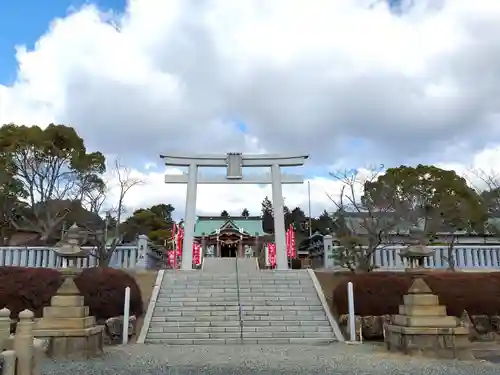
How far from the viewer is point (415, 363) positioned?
7.91m

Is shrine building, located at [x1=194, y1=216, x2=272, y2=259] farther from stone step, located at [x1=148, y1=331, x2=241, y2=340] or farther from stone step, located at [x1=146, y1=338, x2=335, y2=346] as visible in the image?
stone step, located at [x1=146, y1=338, x2=335, y2=346]

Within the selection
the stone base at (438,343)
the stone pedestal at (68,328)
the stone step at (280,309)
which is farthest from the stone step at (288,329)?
the stone pedestal at (68,328)

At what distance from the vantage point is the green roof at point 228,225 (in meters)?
36.8

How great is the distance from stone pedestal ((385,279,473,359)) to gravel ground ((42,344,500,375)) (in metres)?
0.35

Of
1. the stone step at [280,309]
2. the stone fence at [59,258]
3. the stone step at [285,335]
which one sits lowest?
the stone step at [285,335]

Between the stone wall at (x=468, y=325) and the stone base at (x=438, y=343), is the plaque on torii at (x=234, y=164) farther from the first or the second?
the stone base at (x=438, y=343)

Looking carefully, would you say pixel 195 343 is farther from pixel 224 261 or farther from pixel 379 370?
pixel 224 261

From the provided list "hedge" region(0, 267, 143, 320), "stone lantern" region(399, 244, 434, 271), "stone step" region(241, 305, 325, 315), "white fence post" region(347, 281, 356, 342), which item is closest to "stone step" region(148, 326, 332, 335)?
"white fence post" region(347, 281, 356, 342)

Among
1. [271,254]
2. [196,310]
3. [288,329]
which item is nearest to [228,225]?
[271,254]

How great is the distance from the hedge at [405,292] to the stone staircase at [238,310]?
1.05 m

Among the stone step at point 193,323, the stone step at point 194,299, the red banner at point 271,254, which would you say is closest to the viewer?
the stone step at point 193,323

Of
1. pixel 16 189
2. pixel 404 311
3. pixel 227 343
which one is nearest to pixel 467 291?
pixel 404 311

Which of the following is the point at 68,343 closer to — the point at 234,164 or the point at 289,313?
the point at 289,313

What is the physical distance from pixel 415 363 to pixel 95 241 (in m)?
13.1
